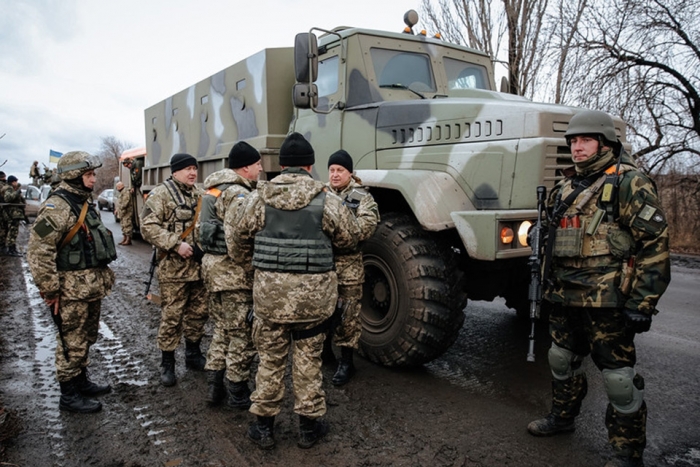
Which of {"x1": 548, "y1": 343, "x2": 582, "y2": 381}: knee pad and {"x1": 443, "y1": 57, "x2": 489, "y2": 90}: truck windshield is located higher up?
{"x1": 443, "y1": 57, "x2": 489, "y2": 90}: truck windshield

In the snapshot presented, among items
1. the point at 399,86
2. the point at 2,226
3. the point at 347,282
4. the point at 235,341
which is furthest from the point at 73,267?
the point at 2,226

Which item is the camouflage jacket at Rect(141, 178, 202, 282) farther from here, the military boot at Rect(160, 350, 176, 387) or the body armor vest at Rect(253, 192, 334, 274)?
the body armor vest at Rect(253, 192, 334, 274)

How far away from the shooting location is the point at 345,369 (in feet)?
12.3

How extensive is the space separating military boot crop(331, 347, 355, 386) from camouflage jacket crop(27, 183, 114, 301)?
5.60 ft

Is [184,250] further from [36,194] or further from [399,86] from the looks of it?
[36,194]

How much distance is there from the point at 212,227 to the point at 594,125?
2.34 meters

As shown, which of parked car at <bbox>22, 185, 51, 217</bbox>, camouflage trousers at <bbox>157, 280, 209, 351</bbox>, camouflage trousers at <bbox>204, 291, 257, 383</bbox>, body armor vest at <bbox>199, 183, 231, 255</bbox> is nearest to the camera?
camouflage trousers at <bbox>204, 291, 257, 383</bbox>

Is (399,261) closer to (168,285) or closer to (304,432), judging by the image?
(304,432)

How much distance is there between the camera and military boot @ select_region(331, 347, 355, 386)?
3713 mm

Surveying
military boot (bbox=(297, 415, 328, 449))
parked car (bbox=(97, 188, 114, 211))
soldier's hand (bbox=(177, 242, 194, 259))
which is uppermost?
soldier's hand (bbox=(177, 242, 194, 259))

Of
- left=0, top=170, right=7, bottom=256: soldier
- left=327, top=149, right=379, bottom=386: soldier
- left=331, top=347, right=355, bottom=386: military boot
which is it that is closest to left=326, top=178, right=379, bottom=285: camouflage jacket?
left=327, top=149, right=379, bottom=386: soldier

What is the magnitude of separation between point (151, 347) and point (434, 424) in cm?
264

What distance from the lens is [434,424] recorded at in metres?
3.10

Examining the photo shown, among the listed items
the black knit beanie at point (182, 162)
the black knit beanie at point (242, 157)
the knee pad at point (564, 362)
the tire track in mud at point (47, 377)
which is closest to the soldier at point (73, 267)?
the tire track in mud at point (47, 377)
